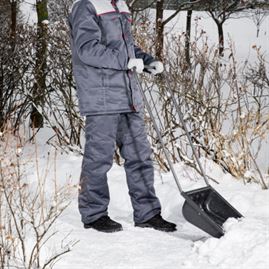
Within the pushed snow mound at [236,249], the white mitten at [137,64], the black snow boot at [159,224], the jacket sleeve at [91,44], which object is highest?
the jacket sleeve at [91,44]

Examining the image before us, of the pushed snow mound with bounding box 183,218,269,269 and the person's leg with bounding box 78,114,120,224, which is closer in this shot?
the pushed snow mound with bounding box 183,218,269,269

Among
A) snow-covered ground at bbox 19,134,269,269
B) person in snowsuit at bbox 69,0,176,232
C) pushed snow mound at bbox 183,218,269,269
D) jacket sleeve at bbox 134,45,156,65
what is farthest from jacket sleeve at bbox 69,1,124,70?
pushed snow mound at bbox 183,218,269,269

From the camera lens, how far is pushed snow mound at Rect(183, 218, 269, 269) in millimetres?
2947

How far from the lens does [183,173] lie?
4.96 meters

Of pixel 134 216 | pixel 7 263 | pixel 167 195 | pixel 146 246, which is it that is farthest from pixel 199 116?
pixel 7 263

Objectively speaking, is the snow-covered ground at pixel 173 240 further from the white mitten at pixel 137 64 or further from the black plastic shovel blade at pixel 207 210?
the white mitten at pixel 137 64

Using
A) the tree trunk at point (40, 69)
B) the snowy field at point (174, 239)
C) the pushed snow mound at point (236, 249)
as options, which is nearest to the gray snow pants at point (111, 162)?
the snowy field at point (174, 239)

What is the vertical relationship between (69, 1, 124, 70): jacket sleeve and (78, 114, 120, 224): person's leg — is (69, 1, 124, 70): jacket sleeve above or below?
above

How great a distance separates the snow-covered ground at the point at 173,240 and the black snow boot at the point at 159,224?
0.04 metres

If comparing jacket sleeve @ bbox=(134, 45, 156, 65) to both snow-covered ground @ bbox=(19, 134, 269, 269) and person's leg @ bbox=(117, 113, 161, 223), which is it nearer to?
person's leg @ bbox=(117, 113, 161, 223)

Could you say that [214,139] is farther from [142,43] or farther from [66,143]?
[66,143]

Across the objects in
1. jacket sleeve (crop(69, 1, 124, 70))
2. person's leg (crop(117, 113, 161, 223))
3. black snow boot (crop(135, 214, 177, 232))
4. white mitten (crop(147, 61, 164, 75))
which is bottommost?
black snow boot (crop(135, 214, 177, 232))

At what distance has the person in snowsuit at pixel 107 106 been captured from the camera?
3.54 meters

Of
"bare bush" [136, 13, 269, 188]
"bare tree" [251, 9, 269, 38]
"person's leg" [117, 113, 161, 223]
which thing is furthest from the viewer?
"bare tree" [251, 9, 269, 38]
